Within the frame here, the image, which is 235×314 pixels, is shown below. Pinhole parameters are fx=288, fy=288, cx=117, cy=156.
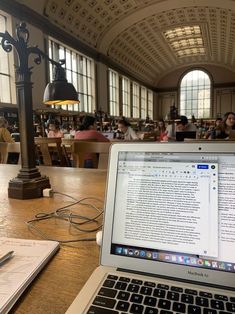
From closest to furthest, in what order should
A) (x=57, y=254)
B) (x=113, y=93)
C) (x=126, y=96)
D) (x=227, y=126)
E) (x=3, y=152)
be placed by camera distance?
(x=57, y=254) → (x=3, y=152) → (x=227, y=126) → (x=113, y=93) → (x=126, y=96)

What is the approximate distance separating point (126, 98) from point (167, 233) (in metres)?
15.6

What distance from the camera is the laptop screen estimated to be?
0.51 meters

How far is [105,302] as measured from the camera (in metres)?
0.45

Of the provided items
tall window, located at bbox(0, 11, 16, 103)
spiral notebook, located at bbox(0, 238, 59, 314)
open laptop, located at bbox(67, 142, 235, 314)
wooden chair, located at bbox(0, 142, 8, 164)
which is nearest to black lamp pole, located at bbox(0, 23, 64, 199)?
spiral notebook, located at bbox(0, 238, 59, 314)

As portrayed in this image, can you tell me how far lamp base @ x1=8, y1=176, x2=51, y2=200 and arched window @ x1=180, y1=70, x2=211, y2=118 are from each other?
18897 mm

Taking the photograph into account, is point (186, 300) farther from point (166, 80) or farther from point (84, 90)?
point (166, 80)

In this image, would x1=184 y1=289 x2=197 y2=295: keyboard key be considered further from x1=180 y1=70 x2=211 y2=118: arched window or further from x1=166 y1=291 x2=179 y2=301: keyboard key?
x1=180 y1=70 x2=211 y2=118: arched window

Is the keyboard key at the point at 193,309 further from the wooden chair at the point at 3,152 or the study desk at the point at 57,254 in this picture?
the wooden chair at the point at 3,152

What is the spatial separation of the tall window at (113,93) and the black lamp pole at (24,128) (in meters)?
12.3

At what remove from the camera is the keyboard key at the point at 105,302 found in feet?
1.44

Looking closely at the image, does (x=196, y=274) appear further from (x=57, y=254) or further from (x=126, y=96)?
(x=126, y=96)

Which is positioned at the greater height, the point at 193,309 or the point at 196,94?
the point at 196,94

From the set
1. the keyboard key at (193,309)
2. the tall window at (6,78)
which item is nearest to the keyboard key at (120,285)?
the keyboard key at (193,309)

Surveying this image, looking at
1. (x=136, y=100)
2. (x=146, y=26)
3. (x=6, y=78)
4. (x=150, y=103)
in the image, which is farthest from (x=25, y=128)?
(x=150, y=103)
